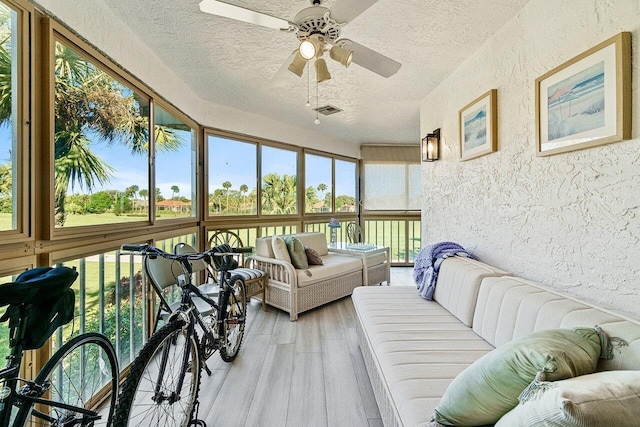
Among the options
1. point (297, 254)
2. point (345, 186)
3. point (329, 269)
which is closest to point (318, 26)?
point (297, 254)

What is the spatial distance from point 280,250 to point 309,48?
218 cm

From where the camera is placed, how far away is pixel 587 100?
1.43 meters

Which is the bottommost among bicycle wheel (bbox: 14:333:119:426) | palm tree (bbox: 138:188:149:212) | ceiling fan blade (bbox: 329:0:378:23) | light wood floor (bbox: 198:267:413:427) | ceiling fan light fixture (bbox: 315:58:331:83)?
light wood floor (bbox: 198:267:413:427)

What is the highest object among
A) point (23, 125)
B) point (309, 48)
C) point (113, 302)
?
point (309, 48)

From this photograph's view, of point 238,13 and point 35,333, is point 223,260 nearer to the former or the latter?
point 35,333

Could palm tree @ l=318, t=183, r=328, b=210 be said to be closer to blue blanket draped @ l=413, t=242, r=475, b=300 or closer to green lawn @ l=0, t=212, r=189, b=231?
blue blanket draped @ l=413, t=242, r=475, b=300

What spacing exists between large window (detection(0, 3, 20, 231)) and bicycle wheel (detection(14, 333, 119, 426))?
623 millimetres

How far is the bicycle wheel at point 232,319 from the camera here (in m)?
2.08

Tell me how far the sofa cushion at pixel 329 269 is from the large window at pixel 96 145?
5.50 ft

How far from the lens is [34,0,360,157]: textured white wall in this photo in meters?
1.62

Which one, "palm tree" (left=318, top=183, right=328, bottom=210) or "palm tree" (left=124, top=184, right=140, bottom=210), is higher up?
"palm tree" (left=318, top=183, right=328, bottom=210)

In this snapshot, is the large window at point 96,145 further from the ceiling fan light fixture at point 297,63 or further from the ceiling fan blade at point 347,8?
the ceiling fan blade at point 347,8

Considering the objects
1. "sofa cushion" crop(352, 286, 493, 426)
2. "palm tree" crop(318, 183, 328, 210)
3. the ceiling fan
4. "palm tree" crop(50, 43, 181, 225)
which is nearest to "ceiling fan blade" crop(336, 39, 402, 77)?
the ceiling fan

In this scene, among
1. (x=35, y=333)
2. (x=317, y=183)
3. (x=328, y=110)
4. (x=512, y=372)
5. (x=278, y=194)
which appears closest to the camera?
(x=512, y=372)
